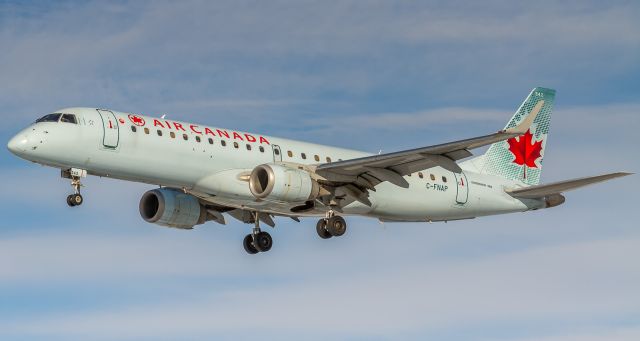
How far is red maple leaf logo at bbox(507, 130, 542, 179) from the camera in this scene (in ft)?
184

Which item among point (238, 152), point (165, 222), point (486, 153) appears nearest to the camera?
point (238, 152)

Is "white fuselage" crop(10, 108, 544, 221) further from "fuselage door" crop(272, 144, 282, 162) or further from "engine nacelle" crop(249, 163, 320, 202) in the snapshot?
"engine nacelle" crop(249, 163, 320, 202)

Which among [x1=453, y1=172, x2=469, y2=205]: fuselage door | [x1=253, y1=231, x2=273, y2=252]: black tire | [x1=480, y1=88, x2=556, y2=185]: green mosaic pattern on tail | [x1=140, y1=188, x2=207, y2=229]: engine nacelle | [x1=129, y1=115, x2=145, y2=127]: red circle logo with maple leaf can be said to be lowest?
[x1=253, y1=231, x2=273, y2=252]: black tire

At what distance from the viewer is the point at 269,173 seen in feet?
149

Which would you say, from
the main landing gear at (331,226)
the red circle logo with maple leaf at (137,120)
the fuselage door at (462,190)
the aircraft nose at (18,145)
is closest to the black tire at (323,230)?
the main landing gear at (331,226)

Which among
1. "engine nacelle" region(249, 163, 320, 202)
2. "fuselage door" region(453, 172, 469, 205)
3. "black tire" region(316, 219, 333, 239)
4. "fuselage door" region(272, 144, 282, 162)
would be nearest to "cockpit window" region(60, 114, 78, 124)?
"engine nacelle" region(249, 163, 320, 202)

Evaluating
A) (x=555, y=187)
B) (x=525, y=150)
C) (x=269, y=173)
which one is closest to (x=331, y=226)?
(x=269, y=173)

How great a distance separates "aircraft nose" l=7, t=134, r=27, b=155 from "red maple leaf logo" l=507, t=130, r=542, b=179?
23012 mm

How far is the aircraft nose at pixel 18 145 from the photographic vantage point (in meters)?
42.5

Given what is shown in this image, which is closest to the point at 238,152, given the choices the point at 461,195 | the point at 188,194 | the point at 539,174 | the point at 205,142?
the point at 205,142

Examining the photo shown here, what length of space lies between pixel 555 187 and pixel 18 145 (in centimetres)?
2125

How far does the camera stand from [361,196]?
48.8 metres

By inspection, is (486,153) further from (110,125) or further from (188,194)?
(110,125)

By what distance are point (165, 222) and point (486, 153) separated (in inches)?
584
